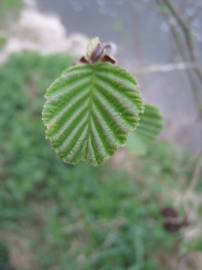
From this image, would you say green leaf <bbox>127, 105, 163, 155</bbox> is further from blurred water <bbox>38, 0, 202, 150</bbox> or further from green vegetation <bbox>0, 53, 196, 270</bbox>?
blurred water <bbox>38, 0, 202, 150</bbox>

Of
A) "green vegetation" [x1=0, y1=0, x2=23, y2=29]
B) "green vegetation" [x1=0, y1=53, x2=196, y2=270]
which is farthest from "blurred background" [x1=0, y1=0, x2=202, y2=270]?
"green vegetation" [x1=0, y1=0, x2=23, y2=29]

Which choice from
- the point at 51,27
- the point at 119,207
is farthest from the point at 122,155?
the point at 51,27

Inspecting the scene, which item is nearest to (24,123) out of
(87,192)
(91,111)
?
(87,192)

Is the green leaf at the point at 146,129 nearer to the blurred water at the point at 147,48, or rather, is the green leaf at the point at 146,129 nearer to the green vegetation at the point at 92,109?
the green vegetation at the point at 92,109

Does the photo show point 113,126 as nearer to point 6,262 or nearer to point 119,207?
point 6,262

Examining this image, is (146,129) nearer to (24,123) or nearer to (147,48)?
(24,123)
